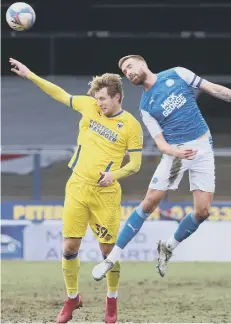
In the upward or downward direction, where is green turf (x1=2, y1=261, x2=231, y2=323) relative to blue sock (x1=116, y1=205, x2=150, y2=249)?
downward

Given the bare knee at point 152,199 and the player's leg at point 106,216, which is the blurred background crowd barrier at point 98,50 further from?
the player's leg at point 106,216

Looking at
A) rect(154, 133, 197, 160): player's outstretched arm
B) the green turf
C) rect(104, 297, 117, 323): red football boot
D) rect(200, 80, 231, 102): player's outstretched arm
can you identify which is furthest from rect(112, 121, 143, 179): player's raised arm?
the green turf

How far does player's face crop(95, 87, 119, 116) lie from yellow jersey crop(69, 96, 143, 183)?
0.45 ft

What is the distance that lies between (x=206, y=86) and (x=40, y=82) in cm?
158

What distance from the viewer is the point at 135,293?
11688 millimetres

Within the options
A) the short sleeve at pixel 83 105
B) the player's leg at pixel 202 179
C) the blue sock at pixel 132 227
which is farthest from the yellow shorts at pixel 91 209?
the player's leg at pixel 202 179

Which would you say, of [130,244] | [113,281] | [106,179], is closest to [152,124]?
[106,179]

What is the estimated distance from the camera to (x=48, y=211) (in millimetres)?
15367

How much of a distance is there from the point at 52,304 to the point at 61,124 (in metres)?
12.1

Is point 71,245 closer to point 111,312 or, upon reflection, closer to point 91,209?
point 91,209

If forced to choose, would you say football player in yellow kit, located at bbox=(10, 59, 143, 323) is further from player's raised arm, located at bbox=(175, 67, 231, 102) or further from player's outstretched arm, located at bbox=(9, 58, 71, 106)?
player's raised arm, located at bbox=(175, 67, 231, 102)

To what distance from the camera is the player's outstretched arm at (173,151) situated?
800 centimetres

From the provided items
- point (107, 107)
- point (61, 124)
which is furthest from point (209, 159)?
point (61, 124)

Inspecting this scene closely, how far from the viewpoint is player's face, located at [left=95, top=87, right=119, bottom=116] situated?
8273 millimetres
